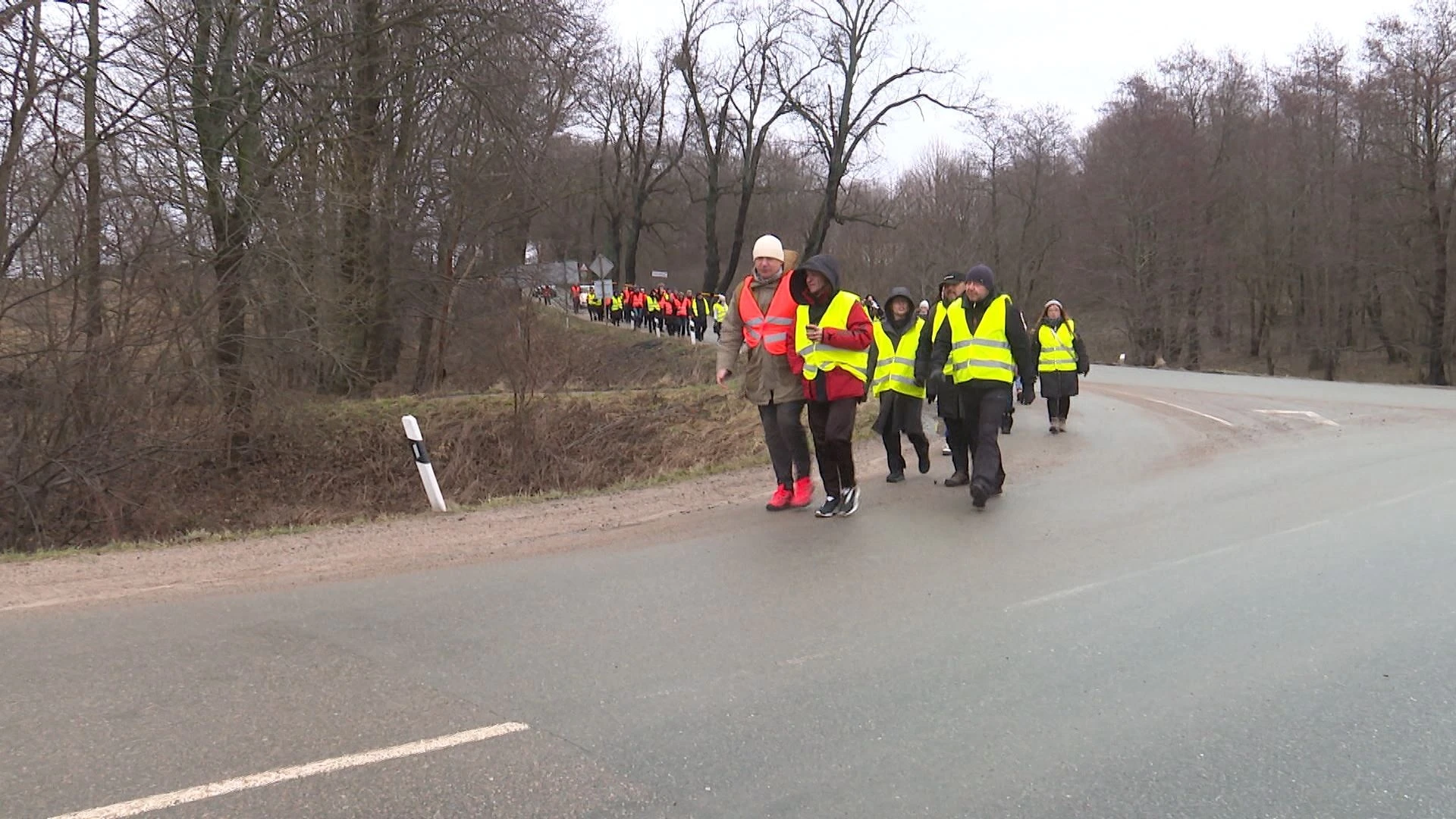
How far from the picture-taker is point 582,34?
63.7 ft

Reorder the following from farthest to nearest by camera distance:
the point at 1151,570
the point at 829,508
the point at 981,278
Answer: the point at 981,278, the point at 829,508, the point at 1151,570

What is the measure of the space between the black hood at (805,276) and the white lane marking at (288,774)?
166 inches

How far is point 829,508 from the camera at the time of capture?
7535 millimetres

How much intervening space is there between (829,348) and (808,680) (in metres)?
3.38

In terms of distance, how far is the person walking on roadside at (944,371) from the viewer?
825 cm

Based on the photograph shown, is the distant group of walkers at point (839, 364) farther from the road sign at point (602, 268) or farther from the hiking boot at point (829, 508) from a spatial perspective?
the road sign at point (602, 268)

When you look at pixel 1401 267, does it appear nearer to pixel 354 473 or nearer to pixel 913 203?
pixel 913 203

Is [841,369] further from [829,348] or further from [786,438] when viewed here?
[786,438]

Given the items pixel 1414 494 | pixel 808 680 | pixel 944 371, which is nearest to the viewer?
pixel 808 680

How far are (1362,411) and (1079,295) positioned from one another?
123 feet

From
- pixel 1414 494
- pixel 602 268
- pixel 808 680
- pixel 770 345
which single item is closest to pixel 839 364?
pixel 770 345

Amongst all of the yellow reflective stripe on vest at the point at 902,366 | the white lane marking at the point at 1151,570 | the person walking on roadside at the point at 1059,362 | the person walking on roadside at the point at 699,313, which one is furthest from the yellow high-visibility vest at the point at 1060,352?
the person walking on roadside at the point at 699,313

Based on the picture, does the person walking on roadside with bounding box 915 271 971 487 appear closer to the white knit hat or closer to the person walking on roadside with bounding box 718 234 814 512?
the person walking on roadside with bounding box 718 234 814 512

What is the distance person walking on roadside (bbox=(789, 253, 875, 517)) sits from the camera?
274 inches
